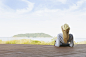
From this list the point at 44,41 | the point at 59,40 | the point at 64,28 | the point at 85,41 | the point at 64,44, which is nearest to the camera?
the point at 64,28

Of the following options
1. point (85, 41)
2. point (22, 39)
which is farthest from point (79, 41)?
point (22, 39)

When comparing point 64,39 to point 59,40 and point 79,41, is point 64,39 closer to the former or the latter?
point 59,40

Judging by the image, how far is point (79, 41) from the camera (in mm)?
8844

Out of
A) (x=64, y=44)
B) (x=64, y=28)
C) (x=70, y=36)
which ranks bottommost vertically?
(x=64, y=44)

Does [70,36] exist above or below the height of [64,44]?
above

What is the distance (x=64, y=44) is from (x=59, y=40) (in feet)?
1.29

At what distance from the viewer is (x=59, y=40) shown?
120 inches

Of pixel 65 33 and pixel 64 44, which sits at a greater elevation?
pixel 65 33

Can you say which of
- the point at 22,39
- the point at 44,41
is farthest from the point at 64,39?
the point at 22,39

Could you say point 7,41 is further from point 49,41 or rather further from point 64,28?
point 64,28

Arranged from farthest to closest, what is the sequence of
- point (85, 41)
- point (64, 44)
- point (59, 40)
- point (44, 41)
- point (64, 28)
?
point (85, 41) < point (44, 41) < point (64, 44) < point (59, 40) < point (64, 28)

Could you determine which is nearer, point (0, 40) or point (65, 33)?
point (65, 33)

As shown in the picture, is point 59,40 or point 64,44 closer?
point 59,40

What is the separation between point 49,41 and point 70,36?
16.4 ft
